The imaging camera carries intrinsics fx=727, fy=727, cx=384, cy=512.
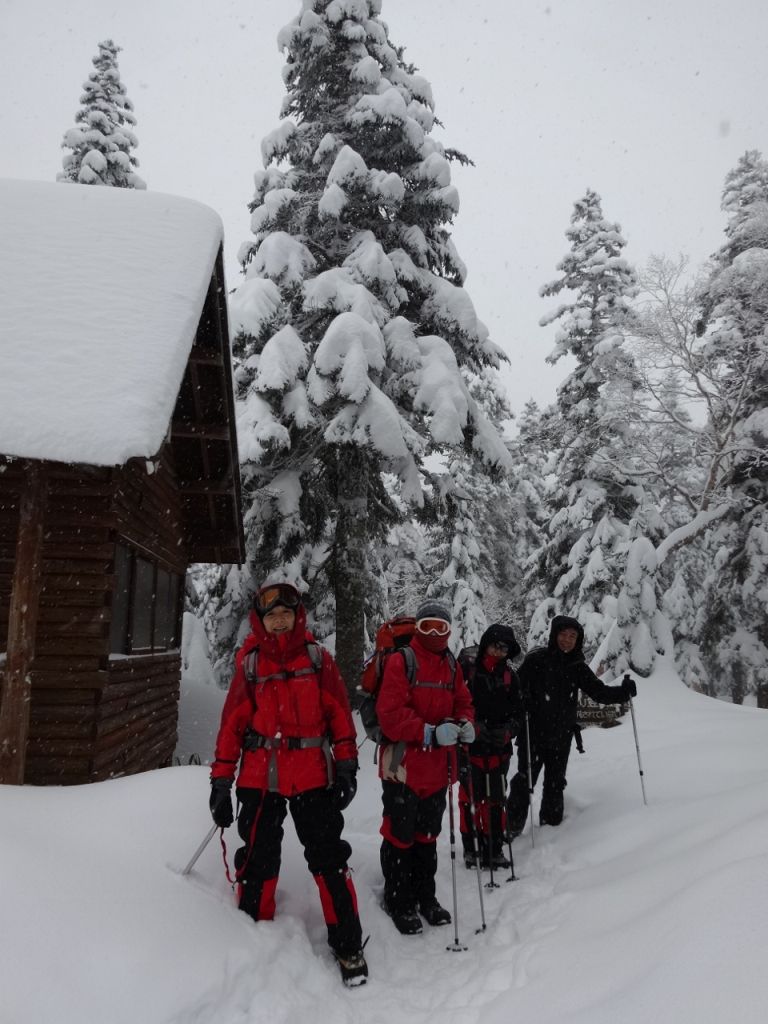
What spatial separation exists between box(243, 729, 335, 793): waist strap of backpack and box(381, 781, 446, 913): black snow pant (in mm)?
889

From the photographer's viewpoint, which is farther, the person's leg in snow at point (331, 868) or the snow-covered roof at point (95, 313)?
the snow-covered roof at point (95, 313)

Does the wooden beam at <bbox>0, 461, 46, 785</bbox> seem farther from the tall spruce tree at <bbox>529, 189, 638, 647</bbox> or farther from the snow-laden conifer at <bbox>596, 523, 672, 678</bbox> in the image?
the tall spruce tree at <bbox>529, 189, 638, 647</bbox>

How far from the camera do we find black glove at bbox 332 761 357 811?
15.0 ft

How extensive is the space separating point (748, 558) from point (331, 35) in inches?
656

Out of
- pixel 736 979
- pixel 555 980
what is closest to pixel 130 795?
pixel 555 980

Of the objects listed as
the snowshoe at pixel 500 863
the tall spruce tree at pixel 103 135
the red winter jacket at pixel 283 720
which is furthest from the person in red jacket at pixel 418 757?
the tall spruce tree at pixel 103 135

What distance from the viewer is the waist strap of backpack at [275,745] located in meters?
4.56

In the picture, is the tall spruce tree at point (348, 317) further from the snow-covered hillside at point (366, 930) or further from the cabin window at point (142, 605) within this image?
the snow-covered hillside at point (366, 930)

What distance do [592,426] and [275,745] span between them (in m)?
17.9

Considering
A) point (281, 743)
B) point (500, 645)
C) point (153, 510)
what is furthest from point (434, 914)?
point (153, 510)

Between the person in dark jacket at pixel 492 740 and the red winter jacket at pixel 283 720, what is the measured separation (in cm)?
205

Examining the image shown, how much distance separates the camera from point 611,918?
4238mm

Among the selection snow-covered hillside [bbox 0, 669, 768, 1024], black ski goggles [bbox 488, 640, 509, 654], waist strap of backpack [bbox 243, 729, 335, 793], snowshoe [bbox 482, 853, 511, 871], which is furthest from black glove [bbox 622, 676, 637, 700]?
waist strap of backpack [bbox 243, 729, 335, 793]

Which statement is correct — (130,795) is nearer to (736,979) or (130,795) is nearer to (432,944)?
(432,944)
